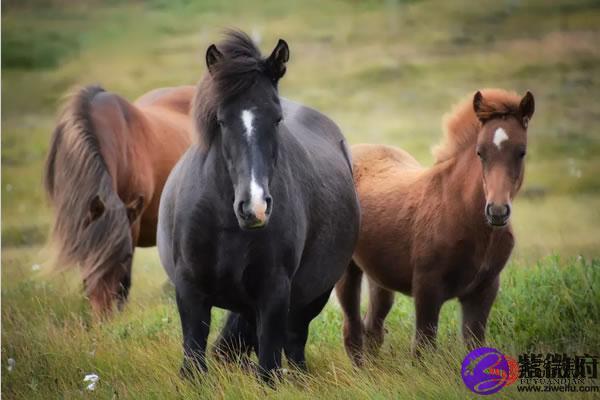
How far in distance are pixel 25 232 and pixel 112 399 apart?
31.5 ft

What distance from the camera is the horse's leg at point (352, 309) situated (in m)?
5.79

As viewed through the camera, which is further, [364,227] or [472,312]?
[364,227]

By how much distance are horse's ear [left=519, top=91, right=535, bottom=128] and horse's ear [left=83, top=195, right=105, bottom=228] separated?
116 inches

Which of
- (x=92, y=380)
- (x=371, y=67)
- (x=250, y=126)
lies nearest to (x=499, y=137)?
(x=250, y=126)

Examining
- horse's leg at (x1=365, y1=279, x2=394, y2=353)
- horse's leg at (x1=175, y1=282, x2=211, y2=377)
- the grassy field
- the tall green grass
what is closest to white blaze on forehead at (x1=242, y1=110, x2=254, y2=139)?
the grassy field

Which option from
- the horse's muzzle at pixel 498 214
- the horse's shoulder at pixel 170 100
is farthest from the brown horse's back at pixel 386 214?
the horse's shoulder at pixel 170 100

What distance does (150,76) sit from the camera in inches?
1124

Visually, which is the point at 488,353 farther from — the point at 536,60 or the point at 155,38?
the point at 155,38

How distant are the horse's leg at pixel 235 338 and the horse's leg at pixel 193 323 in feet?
2.26

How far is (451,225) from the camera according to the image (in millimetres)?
5238

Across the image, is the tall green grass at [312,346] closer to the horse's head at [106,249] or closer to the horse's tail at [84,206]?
the horse's head at [106,249]

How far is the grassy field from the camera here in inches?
197

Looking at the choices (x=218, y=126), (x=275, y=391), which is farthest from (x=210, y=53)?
(x=275, y=391)

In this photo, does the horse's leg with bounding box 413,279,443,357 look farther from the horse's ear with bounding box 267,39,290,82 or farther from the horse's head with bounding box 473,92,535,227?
the horse's ear with bounding box 267,39,290,82
